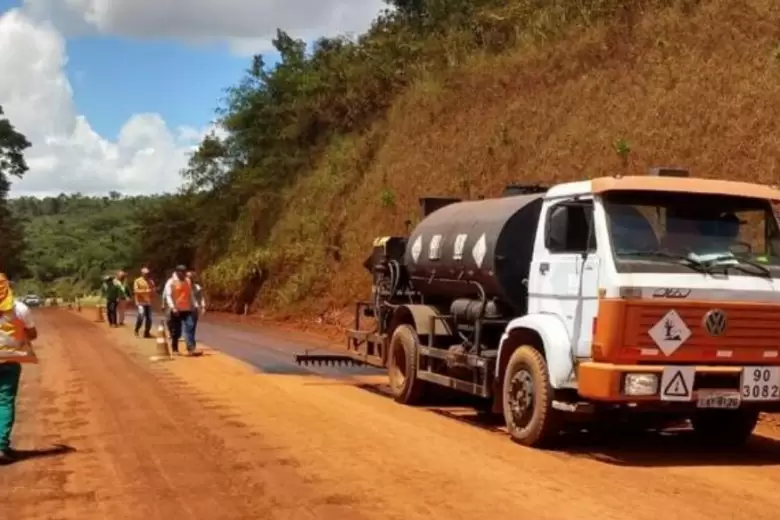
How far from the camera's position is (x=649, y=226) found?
30.5 feet

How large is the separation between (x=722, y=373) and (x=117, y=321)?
25.0 m

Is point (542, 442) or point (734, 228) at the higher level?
point (734, 228)

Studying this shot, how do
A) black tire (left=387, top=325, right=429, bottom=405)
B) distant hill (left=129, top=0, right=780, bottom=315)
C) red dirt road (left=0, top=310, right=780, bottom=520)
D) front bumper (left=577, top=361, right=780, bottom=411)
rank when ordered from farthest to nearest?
distant hill (left=129, top=0, right=780, bottom=315) < black tire (left=387, top=325, right=429, bottom=405) < front bumper (left=577, top=361, right=780, bottom=411) < red dirt road (left=0, top=310, right=780, bottom=520)

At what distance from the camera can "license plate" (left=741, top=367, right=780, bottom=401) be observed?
29.6 ft

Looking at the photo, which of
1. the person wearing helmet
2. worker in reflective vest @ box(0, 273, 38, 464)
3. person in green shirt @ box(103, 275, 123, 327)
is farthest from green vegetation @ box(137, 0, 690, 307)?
worker in reflective vest @ box(0, 273, 38, 464)

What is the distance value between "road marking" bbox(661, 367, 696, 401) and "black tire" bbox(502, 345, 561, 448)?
3.79 ft

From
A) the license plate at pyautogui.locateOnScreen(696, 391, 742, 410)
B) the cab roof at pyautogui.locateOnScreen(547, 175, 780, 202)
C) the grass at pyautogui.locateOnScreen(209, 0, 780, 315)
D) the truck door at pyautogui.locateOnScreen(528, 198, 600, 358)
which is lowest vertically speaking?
the license plate at pyautogui.locateOnScreen(696, 391, 742, 410)

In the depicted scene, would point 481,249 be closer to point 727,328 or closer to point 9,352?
point 727,328

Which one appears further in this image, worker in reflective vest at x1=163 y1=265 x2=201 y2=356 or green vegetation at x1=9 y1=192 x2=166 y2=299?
green vegetation at x1=9 y1=192 x2=166 y2=299

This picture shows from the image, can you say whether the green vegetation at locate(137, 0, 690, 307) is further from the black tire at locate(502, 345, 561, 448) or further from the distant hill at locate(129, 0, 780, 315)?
the black tire at locate(502, 345, 561, 448)

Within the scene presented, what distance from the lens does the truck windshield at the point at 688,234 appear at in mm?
9086

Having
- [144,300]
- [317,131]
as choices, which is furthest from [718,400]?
[317,131]

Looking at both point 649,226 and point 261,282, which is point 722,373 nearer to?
point 649,226

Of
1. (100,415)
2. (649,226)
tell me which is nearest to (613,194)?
(649,226)
